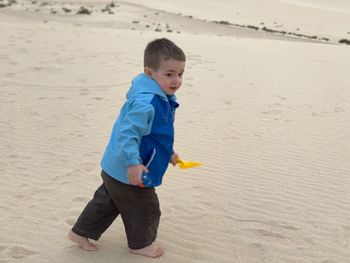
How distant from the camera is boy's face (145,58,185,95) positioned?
2.85 metres

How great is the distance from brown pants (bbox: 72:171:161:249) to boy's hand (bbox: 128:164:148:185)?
193 millimetres

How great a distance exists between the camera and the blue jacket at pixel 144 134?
2.74 m

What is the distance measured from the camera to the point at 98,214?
317 cm

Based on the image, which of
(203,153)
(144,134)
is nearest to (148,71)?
(144,134)

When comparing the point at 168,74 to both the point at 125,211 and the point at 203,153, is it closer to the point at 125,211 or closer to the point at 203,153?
the point at 125,211

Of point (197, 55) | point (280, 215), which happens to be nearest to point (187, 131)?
point (280, 215)

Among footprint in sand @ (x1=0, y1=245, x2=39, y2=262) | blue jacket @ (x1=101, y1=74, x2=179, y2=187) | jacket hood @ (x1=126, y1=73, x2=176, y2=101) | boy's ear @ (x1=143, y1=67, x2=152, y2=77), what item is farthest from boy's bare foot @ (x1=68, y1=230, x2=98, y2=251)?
boy's ear @ (x1=143, y1=67, x2=152, y2=77)

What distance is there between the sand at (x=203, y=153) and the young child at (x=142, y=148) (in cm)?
Result: 30

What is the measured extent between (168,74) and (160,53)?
0.12 metres

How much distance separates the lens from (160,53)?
284 cm

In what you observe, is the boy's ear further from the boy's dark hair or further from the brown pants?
the brown pants

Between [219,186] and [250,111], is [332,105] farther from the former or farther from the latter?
[219,186]

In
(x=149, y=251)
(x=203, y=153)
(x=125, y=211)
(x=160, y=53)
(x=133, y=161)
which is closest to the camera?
(x=133, y=161)

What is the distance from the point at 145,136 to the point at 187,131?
334 centimetres
